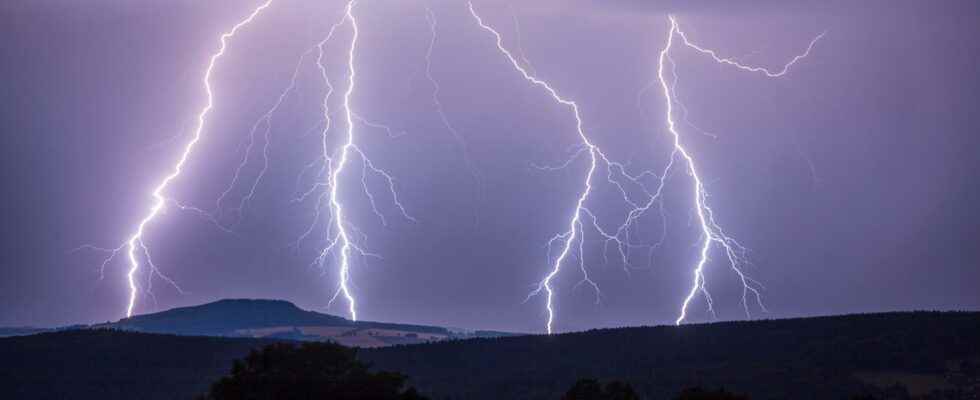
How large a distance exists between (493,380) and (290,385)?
25058 millimetres

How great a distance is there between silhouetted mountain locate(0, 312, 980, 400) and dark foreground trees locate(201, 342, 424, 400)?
45.0 feet

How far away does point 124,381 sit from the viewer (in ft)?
172

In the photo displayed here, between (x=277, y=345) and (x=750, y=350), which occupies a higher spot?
(x=750, y=350)

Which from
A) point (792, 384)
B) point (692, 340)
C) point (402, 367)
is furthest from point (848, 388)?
point (402, 367)

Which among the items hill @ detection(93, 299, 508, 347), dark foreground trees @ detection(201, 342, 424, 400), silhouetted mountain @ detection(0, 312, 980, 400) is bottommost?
dark foreground trees @ detection(201, 342, 424, 400)

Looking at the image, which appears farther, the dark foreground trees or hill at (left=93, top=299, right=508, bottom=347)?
hill at (left=93, top=299, right=508, bottom=347)

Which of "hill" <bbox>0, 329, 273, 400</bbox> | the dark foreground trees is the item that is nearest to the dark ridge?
"hill" <bbox>0, 329, 273, 400</bbox>

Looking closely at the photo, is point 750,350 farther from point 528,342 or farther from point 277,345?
point 277,345

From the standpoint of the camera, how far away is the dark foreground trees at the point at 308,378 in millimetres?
23625

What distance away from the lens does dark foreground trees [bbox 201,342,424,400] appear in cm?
2362

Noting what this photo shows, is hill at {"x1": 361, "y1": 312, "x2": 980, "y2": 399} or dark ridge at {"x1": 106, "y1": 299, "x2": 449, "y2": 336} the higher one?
dark ridge at {"x1": 106, "y1": 299, "x2": 449, "y2": 336}

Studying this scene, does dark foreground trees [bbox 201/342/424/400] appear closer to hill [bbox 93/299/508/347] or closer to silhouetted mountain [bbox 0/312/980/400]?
silhouetted mountain [bbox 0/312/980/400]

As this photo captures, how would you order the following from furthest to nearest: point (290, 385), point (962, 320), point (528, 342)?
point (528, 342)
point (962, 320)
point (290, 385)

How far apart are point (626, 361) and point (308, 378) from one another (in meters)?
27.5
